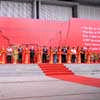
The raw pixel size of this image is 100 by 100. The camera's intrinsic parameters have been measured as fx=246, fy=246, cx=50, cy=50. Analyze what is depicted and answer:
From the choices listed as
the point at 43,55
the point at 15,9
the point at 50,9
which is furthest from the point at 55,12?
the point at 43,55

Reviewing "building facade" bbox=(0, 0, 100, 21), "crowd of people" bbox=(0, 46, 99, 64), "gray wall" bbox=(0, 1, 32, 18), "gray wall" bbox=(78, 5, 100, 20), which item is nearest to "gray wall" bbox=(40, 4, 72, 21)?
"building facade" bbox=(0, 0, 100, 21)

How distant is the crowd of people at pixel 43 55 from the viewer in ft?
52.0

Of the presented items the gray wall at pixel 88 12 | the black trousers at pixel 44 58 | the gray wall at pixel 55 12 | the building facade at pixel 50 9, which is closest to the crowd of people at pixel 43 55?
the black trousers at pixel 44 58

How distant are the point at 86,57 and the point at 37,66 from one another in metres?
4.67

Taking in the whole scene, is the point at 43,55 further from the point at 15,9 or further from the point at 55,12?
the point at 55,12

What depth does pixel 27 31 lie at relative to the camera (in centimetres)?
1902

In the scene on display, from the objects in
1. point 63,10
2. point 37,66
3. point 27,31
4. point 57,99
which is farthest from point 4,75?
point 63,10

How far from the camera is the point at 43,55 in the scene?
55.5 ft

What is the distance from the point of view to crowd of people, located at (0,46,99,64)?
15.9 m

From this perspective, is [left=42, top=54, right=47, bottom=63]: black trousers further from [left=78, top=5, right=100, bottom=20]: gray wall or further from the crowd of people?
[left=78, top=5, right=100, bottom=20]: gray wall

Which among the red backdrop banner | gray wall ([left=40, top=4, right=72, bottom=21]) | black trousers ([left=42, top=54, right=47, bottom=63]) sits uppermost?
gray wall ([left=40, top=4, right=72, bottom=21])

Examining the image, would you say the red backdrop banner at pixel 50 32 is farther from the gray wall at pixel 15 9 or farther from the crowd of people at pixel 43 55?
the gray wall at pixel 15 9

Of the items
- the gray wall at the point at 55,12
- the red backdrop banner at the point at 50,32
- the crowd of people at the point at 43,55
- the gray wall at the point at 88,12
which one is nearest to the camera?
the crowd of people at the point at 43,55

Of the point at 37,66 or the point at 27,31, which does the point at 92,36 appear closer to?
the point at 27,31
